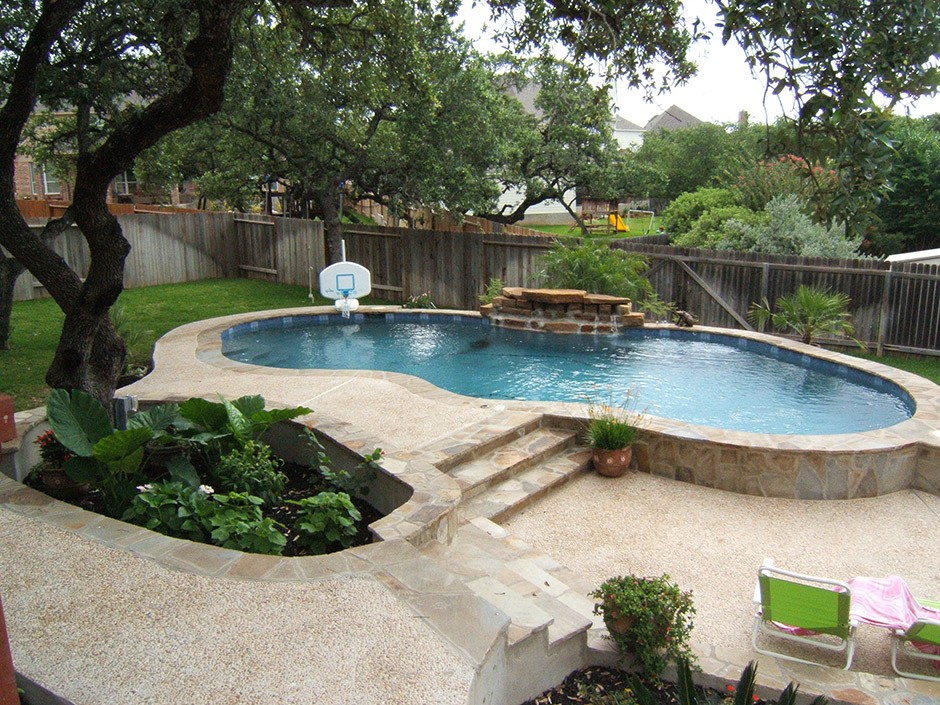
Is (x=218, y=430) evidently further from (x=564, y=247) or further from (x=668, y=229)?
(x=668, y=229)

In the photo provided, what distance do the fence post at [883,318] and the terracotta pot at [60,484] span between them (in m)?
11.6

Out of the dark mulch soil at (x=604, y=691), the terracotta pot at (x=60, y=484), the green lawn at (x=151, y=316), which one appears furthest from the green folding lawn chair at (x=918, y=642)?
the green lawn at (x=151, y=316)

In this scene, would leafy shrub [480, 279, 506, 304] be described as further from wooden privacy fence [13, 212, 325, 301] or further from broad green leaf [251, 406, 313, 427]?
broad green leaf [251, 406, 313, 427]

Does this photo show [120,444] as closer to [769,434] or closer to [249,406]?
[249,406]

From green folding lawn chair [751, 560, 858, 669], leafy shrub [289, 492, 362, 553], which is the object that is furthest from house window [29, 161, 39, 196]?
green folding lawn chair [751, 560, 858, 669]

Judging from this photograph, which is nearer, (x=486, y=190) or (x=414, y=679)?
(x=414, y=679)

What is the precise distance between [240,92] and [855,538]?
11101mm

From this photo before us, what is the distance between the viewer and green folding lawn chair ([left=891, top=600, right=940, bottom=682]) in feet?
14.2

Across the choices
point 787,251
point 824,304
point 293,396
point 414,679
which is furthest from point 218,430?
point 787,251

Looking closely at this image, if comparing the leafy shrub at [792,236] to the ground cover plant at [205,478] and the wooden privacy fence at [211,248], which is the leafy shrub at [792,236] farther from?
the ground cover plant at [205,478]

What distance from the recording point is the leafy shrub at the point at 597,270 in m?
13.2

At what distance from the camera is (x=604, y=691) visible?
4273 millimetres

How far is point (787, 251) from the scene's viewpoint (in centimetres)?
1472

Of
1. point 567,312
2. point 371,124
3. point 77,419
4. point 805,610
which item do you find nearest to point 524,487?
point 805,610
